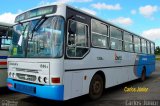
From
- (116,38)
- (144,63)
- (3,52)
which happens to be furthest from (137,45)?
(3,52)

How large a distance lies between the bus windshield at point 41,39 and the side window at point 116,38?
3.53 meters

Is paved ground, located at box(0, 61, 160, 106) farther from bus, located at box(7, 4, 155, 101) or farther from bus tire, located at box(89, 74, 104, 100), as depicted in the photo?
bus, located at box(7, 4, 155, 101)

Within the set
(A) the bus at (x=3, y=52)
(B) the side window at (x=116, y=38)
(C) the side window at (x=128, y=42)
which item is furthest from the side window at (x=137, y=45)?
(A) the bus at (x=3, y=52)

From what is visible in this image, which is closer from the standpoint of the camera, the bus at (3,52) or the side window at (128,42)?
the bus at (3,52)

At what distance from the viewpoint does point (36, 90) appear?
6301 millimetres

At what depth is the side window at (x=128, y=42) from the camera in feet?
35.7

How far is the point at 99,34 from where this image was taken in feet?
27.1

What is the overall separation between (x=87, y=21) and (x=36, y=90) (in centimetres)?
283

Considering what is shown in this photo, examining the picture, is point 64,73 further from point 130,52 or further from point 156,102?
point 130,52

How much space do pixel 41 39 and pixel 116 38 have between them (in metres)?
4.29

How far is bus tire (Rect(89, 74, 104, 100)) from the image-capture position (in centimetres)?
777

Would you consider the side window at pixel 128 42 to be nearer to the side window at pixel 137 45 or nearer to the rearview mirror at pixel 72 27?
the side window at pixel 137 45

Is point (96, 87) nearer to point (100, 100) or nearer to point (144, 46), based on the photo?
point (100, 100)

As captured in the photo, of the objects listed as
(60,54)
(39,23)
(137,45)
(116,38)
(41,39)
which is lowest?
(60,54)
